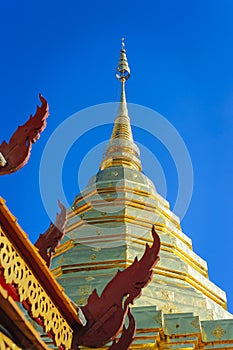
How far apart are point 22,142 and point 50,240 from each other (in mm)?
1799

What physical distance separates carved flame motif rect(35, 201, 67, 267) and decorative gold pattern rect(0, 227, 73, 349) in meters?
1.16

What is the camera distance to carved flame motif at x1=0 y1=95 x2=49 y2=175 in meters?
3.44

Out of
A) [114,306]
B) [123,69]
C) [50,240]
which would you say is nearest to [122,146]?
[123,69]

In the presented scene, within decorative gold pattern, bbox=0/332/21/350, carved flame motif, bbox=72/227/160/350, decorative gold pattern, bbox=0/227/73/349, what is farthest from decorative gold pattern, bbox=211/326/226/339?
decorative gold pattern, bbox=0/332/21/350

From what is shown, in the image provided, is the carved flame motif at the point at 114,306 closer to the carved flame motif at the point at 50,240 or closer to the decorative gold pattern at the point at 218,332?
the carved flame motif at the point at 50,240

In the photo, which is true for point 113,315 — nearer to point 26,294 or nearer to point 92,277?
point 26,294

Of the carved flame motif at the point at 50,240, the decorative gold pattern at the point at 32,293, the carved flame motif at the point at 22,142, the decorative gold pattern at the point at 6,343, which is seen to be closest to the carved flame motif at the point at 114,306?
the decorative gold pattern at the point at 32,293

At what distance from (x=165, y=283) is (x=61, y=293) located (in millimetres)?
7204

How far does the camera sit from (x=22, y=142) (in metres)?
3.61

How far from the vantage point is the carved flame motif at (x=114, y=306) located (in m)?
4.24

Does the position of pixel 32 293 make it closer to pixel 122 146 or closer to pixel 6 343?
pixel 6 343

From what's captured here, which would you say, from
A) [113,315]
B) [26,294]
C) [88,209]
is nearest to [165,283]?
[88,209]

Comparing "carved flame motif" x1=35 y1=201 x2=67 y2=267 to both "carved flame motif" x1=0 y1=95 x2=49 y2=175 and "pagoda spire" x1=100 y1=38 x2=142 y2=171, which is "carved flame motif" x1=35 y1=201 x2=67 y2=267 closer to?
"carved flame motif" x1=0 y1=95 x2=49 y2=175

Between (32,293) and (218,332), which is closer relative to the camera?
(32,293)
